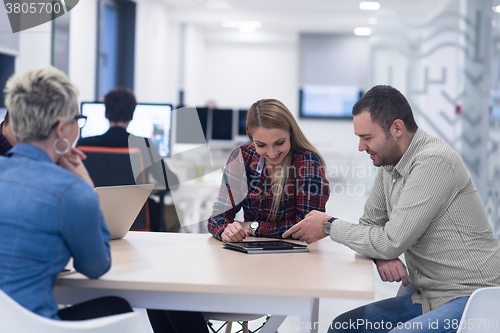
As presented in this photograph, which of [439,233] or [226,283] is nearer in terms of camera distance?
[226,283]

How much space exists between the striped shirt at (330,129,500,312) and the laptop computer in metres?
0.73

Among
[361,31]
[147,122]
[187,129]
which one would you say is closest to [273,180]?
[147,122]

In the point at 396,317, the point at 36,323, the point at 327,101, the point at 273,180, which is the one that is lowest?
the point at 396,317

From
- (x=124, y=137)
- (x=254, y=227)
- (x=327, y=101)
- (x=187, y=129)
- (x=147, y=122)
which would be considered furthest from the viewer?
(x=327, y=101)

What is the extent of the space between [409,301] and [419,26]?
12.5ft

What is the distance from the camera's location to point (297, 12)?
882 cm

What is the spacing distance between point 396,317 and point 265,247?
0.49 metres

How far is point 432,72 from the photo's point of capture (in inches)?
198

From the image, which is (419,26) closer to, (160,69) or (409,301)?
(409,301)

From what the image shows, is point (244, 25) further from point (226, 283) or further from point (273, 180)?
point (226, 283)

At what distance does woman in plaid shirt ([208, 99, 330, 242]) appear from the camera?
2.13 metres

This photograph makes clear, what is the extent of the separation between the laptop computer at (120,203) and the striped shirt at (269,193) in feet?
1.14

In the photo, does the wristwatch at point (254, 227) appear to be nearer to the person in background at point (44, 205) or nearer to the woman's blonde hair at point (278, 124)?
the woman's blonde hair at point (278, 124)

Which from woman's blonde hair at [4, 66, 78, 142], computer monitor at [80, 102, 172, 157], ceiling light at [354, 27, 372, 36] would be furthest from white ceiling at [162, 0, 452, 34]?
woman's blonde hair at [4, 66, 78, 142]
